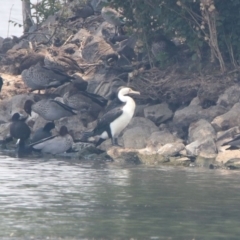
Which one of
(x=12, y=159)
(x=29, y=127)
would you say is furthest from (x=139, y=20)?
(x=12, y=159)

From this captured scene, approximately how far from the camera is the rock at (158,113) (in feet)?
61.2

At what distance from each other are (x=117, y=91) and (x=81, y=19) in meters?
7.91

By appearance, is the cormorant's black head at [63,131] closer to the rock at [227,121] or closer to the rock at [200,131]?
the rock at [200,131]

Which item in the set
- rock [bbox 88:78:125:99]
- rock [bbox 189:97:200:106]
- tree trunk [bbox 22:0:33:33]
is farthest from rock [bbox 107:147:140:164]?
tree trunk [bbox 22:0:33:33]

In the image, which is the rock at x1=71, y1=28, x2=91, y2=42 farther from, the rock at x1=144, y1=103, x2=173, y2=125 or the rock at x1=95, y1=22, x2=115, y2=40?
the rock at x1=144, y1=103, x2=173, y2=125

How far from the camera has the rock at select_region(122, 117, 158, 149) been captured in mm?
17422

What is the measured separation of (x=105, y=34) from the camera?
24.9m

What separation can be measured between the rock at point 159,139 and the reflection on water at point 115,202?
1017 mm

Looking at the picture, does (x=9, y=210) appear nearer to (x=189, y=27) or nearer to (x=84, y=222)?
(x=84, y=222)

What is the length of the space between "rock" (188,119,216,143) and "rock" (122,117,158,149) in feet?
2.79

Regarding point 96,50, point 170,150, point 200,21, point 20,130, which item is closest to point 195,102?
point 200,21

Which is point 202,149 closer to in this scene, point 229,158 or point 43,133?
point 229,158

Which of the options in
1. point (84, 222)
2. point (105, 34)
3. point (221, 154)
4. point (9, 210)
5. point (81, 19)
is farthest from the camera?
point (81, 19)

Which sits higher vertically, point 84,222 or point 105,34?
point 105,34
